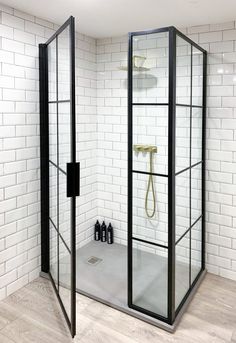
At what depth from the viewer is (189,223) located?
111 inches

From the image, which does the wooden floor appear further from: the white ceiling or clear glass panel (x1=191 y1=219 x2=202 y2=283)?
the white ceiling

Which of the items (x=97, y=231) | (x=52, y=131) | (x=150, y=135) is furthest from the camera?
(x=97, y=231)

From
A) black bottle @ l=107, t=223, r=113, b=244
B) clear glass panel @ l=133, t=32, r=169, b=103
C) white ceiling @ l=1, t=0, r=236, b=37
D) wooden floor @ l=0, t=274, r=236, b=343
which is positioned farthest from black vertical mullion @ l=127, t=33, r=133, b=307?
black bottle @ l=107, t=223, r=113, b=244

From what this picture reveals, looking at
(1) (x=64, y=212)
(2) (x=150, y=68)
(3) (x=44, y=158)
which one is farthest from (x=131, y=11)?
(1) (x=64, y=212)

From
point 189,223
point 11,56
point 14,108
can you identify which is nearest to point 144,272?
point 189,223

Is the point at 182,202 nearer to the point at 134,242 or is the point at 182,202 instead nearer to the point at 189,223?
the point at 189,223

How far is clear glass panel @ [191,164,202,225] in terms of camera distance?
9.45 ft

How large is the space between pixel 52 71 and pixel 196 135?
137 cm

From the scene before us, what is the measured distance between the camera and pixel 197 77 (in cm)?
284

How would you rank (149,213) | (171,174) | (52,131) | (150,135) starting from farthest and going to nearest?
1. (52,131)
2. (149,213)
3. (150,135)
4. (171,174)

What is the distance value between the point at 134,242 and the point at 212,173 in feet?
3.64

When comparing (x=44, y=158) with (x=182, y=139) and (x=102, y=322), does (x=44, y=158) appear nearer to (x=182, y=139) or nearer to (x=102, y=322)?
(x=182, y=139)

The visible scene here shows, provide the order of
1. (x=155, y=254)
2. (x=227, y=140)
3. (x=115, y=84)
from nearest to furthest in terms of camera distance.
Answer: (x=155, y=254) → (x=227, y=140) → (x=115, y=84)

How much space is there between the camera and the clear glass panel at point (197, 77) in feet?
9.03
